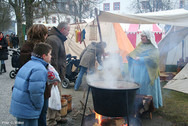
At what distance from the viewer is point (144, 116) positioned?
4.07 meters

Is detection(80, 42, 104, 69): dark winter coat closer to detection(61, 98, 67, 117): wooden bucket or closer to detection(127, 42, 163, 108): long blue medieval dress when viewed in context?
detection(127, 42, 163, 108): long blue medieval dress

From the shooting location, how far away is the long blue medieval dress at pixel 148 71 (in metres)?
4.26

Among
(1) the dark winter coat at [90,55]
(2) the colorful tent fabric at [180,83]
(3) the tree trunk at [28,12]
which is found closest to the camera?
(1) the dark winter coat at [90,55]

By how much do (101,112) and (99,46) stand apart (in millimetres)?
3231

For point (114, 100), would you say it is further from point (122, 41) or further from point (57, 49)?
point (122, 41)

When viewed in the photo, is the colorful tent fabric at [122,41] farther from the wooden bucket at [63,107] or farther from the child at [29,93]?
the child at [29,93]

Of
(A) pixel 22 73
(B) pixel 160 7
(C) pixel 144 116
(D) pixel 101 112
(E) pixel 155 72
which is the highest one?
(B) pixel 160 7

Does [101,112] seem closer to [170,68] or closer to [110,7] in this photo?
[170,68]

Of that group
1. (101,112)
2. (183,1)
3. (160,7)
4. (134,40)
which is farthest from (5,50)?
(183,1)

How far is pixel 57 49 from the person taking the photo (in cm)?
322

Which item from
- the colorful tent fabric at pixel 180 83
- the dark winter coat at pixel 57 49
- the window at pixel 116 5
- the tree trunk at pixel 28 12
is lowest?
the colorful tent fabric at pixel 180 83

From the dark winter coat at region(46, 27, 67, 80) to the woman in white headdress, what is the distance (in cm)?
189

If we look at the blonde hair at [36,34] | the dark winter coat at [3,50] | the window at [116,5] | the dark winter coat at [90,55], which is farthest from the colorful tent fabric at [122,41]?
the window at [116,5]

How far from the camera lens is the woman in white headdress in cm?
426
